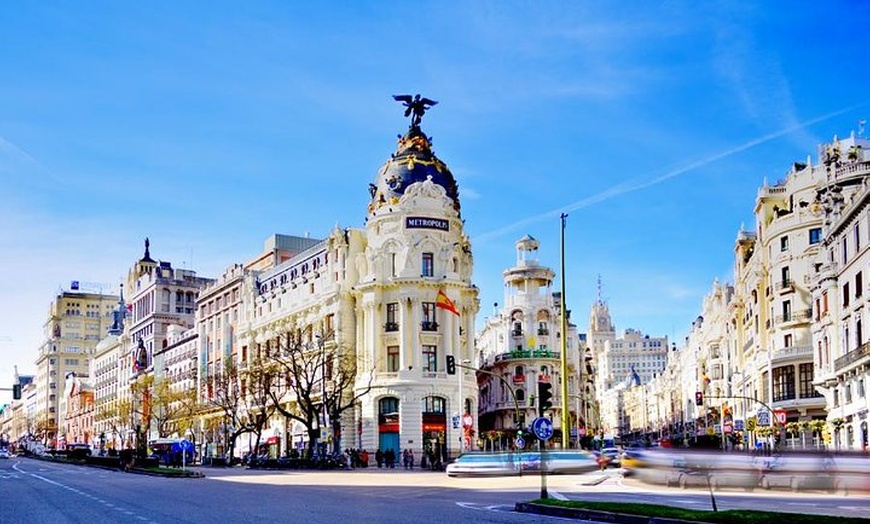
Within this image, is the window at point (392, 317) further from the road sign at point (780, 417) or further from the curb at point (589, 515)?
the curb at point (589, 515)

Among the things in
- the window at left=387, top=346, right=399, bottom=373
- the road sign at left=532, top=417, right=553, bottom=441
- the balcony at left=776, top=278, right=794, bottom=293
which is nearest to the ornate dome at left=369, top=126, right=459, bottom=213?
the window at left=387, top=346, right=399, bottom=373

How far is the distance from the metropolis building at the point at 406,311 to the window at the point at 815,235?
26435 millimetres

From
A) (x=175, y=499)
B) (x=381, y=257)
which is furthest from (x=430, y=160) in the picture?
(x=175, y=499)

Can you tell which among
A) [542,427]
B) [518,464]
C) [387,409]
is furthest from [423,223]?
[542,427]

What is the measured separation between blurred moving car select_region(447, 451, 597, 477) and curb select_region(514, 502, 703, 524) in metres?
24.6

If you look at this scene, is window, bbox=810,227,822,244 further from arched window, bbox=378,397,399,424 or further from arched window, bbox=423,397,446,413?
arched window, bbox=378,397,399,424

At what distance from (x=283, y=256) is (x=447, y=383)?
33303mm

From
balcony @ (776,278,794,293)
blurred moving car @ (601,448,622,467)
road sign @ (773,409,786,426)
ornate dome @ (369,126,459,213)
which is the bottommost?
blurred moving car @ (601,448,622,467)

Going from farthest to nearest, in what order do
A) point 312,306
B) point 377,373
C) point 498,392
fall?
1. point 498,392
2. point 312,306
3. point 377,373

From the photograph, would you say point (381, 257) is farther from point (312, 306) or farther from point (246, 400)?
point (246, 400)

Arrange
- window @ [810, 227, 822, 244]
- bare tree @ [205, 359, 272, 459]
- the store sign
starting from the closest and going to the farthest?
window @ [810, 227, 822, 244]
the store sign
bare tree @ [205, 359, 272, 459]

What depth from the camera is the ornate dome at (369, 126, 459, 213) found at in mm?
85500

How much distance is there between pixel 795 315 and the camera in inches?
3078

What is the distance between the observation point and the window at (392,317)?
84.8 meters
